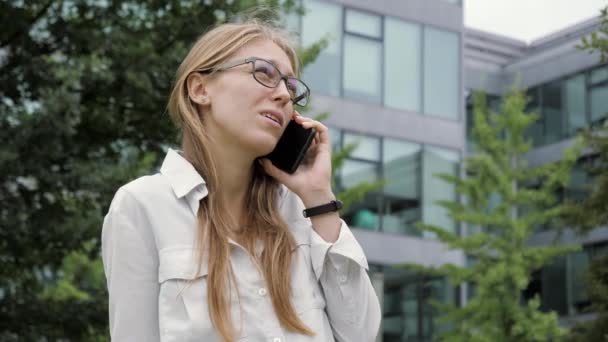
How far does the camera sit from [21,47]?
1160cm

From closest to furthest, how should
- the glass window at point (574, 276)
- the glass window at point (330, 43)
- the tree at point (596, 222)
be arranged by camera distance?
the tree at point (596, 222) → the glass window at point (330, 43) → the glass window at point (574, 276)

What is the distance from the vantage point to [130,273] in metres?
2.59

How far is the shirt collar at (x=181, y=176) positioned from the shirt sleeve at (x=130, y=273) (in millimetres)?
122

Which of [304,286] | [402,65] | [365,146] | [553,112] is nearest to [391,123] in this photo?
[365,146]

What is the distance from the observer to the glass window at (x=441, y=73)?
1032 inches

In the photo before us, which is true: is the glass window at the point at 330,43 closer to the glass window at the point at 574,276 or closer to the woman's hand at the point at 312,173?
the glass window at the point at 574,276

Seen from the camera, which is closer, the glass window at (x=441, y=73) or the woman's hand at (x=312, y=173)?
the woman's hand at (x=312, y=173)

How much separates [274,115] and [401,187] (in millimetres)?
22767

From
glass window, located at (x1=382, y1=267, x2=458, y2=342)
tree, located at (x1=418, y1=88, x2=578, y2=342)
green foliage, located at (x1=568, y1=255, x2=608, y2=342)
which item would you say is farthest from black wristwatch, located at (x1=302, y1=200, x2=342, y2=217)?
glass window, located at (x1=382, y1=267, x2=458, y2=342)

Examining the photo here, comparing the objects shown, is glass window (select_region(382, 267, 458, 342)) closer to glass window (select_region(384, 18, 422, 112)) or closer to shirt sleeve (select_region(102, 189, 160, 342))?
Answer: glass window (select_region(384, 18, 422, 112))

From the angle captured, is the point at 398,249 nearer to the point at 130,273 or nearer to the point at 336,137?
the point at 336,137

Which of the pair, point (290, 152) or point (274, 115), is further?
→ point (290, 152)

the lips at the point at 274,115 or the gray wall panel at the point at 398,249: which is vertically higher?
the lips at the point at 274,115

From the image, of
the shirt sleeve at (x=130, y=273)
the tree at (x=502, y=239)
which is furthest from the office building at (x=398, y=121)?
the shirt sleeve at (x=130, y=273)
